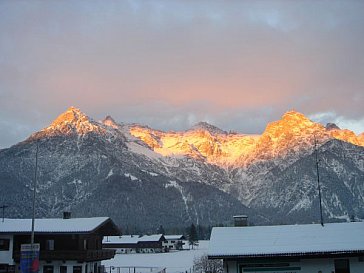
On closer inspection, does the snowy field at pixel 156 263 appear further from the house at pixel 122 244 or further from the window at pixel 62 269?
the house at pixel 122 244

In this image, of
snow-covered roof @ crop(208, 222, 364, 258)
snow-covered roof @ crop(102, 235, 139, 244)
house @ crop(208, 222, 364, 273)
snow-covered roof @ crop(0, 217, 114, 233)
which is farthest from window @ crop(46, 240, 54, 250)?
snow-covered roof @ crop(102, 235, 139, 244)

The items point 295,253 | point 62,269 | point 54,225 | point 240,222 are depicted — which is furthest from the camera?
point 54,225

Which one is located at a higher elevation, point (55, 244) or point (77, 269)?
point (55, 244)

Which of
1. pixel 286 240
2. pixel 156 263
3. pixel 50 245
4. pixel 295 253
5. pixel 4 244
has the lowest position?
pixel 295 253

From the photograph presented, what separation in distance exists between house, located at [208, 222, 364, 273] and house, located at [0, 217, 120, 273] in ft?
62.1

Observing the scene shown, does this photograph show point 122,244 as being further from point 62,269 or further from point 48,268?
point 62,269

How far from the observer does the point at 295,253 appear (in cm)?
3875

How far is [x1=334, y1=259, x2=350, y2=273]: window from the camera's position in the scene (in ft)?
131

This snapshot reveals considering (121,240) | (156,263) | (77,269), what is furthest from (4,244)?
(121,240)

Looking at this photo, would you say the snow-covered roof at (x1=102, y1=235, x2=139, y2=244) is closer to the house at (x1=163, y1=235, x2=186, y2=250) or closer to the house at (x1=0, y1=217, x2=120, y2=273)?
the house at (x1=163, y1=235, x2=186, y2=250)

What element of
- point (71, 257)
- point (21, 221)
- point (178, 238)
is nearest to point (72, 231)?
point (71, 257)

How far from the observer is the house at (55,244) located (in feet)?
179

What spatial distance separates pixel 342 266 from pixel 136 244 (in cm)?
12147

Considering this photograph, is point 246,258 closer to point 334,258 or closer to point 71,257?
point 334,258
